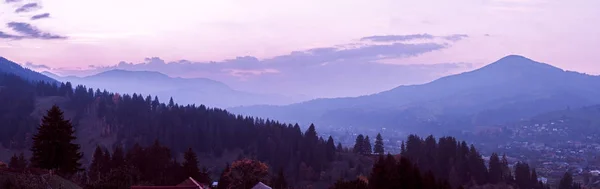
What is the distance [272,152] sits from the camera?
15388cm

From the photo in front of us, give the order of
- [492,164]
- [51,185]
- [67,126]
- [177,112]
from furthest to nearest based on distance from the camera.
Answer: [177,112], [492,164], [67,126], [51,185]

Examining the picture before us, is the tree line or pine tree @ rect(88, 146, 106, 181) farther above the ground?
the tree line

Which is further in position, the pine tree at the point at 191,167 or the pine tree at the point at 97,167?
the pine tree at the point at 97,167

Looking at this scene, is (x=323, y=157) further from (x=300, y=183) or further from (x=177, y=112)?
(x=177, y=112)

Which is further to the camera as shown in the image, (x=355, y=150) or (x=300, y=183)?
(x=355, y=150)

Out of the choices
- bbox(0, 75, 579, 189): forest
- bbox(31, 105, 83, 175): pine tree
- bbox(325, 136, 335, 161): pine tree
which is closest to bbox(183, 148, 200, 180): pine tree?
bbox(0, 75, 579, 189): forest

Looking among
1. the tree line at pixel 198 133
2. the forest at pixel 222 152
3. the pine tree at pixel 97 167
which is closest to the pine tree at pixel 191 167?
the forest at pixel 222 152

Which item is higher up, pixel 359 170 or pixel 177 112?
pixel 177 112

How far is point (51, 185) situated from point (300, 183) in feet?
304

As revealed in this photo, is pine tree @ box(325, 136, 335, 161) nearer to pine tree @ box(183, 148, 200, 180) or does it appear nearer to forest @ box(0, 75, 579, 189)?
forest @ box(0, 75, 579, 189)

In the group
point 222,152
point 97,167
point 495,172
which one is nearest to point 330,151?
point 222,152

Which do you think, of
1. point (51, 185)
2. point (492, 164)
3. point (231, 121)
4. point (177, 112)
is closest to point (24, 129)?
point (177, 112)

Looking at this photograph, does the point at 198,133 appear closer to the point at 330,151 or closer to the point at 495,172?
the point at 330,151

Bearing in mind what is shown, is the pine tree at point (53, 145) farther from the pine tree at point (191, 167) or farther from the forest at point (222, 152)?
the pine tree at point (191, 167)
